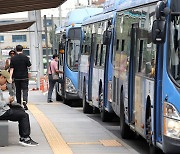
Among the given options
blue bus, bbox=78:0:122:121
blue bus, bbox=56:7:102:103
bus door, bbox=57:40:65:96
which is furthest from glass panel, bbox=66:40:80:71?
blue bus, bbox=78:0:122:121

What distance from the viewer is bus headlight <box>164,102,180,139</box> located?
30.6 ft

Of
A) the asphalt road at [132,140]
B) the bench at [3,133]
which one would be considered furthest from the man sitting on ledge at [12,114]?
the asphalt road at [132,140]

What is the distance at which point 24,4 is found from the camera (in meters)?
14.9

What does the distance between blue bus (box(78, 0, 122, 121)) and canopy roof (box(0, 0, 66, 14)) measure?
1626 mm

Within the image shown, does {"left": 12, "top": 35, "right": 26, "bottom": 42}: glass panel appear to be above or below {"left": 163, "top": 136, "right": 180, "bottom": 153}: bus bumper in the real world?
below

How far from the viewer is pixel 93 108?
20.1m

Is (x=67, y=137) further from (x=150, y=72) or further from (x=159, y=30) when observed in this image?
(x=159, y=30)

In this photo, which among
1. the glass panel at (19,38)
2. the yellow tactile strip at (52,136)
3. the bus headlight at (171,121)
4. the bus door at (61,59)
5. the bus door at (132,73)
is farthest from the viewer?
the glass panel at (19,38)

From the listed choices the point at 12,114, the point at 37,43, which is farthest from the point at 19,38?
the point at 12,114

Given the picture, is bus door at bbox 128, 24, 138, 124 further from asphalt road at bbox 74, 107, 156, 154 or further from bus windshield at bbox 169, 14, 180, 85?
bus windshield at bbox 169, 14, 180, 85

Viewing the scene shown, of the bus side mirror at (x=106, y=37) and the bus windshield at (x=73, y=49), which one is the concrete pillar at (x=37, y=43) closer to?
the bus windshield at (x=73, y=49)

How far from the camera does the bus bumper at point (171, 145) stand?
9.35m

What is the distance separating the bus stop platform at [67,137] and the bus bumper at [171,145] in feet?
7.28

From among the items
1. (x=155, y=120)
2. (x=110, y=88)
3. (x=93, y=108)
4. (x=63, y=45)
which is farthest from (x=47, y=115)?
(x=155, y=120)
